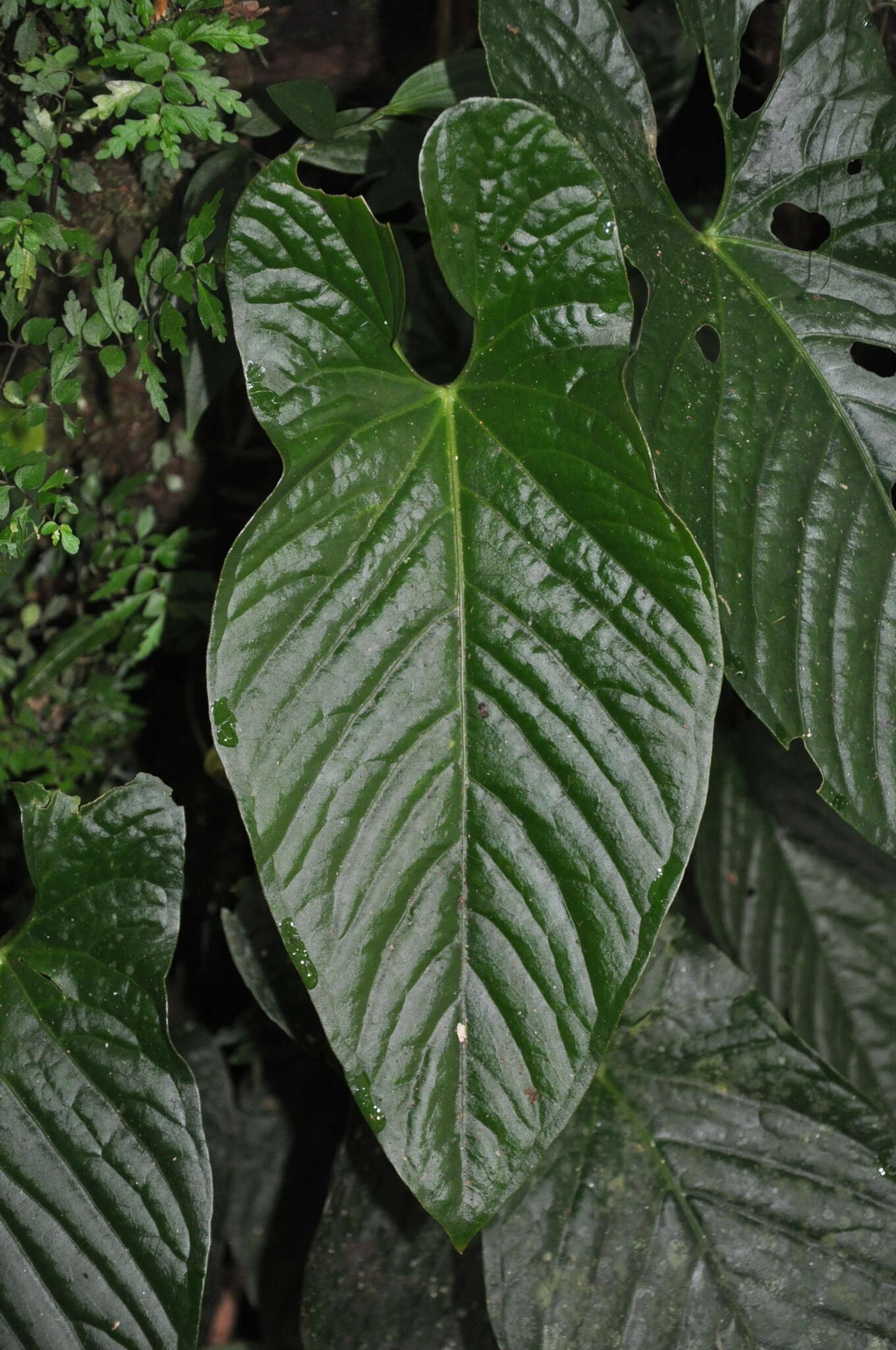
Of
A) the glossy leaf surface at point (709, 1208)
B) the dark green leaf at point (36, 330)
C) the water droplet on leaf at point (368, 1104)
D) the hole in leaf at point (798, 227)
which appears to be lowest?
the glossy leaf surface at point (709, 1208)

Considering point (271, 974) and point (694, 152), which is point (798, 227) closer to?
point (694, 152)

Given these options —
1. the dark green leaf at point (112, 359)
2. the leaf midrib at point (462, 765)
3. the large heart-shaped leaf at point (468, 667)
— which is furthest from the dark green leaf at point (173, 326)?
the leaf midrib at point (462, 765)

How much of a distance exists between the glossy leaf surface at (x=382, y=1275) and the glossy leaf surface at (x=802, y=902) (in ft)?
1.53

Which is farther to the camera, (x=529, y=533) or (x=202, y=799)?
(x=202, y=799)

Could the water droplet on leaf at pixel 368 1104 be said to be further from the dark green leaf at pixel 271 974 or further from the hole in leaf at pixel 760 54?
the hole in leaf at pixel 760 54

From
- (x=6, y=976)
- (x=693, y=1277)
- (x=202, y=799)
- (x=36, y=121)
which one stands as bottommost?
(x=693, y=1277)

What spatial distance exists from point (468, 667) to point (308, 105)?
563 millimetres

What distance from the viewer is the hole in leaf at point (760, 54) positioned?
1.16m

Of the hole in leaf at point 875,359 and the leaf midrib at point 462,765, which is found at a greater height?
the hole in leaf at point 875,359

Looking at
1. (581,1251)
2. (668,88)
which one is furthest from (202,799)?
(668,88)

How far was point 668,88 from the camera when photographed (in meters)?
1.11

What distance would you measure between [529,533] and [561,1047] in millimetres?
363

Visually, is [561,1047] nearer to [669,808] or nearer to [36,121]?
[669,808]

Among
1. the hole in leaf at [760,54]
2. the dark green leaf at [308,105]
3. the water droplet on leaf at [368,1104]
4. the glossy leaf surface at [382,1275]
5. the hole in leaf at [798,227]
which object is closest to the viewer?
the water droplet on leaf at [368,1104]
